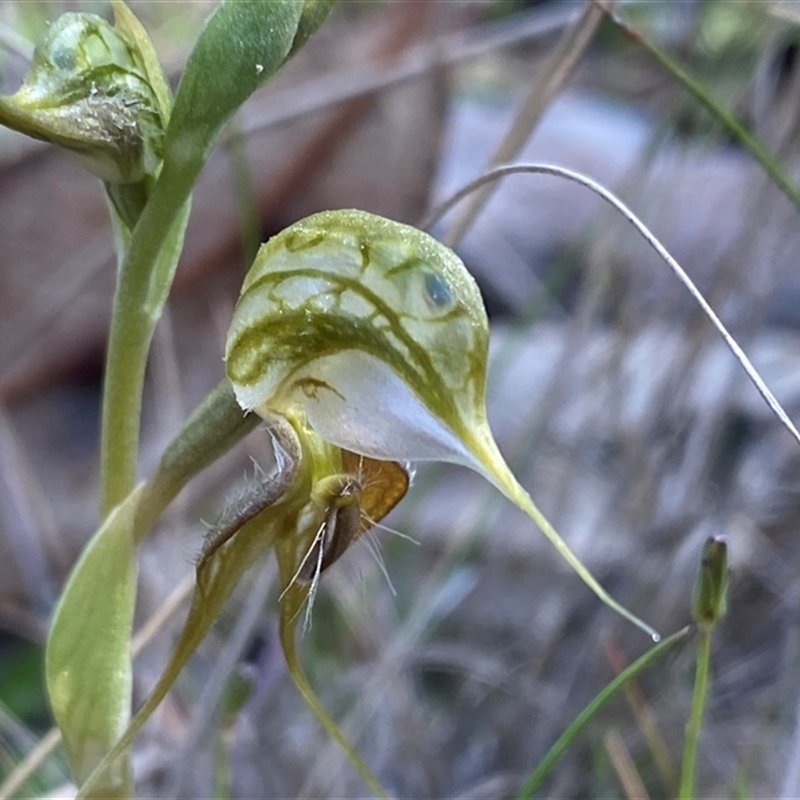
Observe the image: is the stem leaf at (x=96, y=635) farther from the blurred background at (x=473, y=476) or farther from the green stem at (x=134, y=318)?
the blurred background at (x=473, y=476)

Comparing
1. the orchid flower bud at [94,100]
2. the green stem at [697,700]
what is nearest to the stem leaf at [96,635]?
the orchid flower bud at [94,100]

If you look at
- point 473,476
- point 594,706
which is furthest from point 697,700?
point 473,476

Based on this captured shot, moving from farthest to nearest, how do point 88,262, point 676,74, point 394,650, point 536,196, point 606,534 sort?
1. point 536,196
2. point 88,262
3. point 606,534
4. point 394,650
5. point 676,74

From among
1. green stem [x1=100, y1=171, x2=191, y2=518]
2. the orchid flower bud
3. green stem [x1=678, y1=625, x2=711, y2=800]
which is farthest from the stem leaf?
green stem [x1=678, y1=625, x2=711, y2=800]

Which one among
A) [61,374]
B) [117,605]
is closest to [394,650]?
[117,605]

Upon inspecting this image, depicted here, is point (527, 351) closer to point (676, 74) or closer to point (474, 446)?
point (676, 74)

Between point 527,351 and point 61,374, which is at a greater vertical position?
point 527,351
